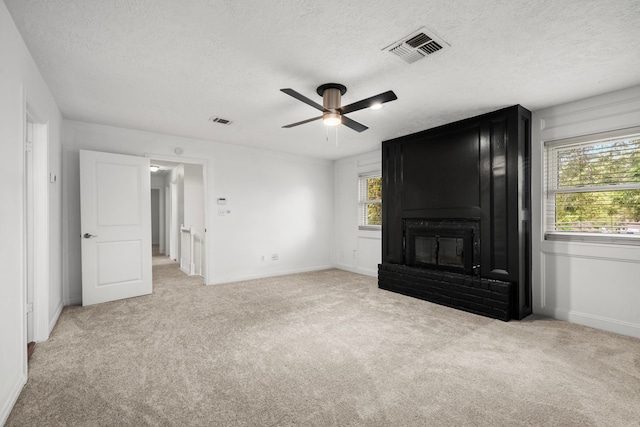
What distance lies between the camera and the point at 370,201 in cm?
598

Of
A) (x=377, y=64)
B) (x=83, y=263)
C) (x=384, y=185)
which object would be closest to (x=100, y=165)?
(x=83, y=263)

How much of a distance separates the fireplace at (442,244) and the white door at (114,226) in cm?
397

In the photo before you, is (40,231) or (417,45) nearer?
(417,45)

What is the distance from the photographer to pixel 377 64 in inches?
100.0

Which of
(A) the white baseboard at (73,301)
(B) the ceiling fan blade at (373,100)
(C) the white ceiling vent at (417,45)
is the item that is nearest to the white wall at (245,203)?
(A) the white baseboard at (73,301)

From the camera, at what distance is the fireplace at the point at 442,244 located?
12.7 feet

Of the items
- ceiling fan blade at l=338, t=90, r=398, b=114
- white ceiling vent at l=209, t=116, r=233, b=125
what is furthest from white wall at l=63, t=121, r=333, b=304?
ceiling fan blade at l=338, t=90, r=398, b=114

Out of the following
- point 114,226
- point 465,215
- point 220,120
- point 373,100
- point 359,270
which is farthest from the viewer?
point 359,270

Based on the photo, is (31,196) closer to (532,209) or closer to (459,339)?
(459,339)

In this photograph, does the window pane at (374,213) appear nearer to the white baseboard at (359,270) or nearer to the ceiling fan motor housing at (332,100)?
the white baseboard at (359,270)

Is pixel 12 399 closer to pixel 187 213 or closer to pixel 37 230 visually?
pixel 37 230

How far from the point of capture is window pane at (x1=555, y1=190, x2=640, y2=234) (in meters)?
3.05

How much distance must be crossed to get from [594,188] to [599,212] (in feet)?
0.87

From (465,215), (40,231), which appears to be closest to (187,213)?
(40,231)
